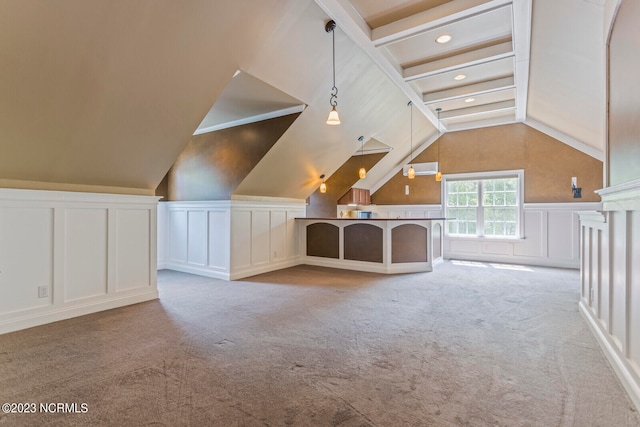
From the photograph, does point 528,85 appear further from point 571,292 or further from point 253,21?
point 253,21

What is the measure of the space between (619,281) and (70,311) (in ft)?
16.4

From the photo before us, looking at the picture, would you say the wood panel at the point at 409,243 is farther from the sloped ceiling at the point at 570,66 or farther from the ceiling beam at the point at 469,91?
the sloped ceiling at the point at 570,66

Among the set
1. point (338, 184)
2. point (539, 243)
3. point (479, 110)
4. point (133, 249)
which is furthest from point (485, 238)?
point (133, 249)

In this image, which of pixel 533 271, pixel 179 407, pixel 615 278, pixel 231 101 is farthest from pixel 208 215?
pixel 533 271

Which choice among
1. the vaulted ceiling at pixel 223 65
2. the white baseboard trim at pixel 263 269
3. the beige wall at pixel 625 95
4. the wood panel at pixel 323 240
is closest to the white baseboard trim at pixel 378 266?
the wood panel at pixel 323 240

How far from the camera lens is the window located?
712 centimetres

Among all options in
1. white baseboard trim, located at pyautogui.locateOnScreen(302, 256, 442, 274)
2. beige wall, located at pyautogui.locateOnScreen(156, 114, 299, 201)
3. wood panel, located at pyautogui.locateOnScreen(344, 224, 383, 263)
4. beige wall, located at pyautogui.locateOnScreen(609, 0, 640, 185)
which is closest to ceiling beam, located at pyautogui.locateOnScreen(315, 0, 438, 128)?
beige wall, located at pyautogui.locateOnScreen(156, 114, 299, 201)

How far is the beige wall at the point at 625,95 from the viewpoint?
6.24 feet

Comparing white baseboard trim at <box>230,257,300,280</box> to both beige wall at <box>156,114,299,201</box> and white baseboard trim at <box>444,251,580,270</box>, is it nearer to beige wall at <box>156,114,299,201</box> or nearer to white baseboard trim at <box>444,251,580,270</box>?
beige wall at <box>156,114,299,201</box>

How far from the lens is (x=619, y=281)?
7.25 feet

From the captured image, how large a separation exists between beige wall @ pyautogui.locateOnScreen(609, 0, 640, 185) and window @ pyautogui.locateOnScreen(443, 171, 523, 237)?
16.0 ft

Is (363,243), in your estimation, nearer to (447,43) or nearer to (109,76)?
(447,43)

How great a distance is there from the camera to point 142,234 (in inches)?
155

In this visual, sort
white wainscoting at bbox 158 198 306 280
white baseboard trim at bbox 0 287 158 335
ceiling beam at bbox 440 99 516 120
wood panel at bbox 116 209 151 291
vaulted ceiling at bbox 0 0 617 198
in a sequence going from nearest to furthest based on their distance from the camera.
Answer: vaulted ceiling at bbox 0 0 617 198, white baseboard trim at bbox 0 287 158 335, wood panel at bbox 116 209 151 291, white wainscoting at bbox 158 198 306 280, ceiling beam at bbox 440 99 516 120
